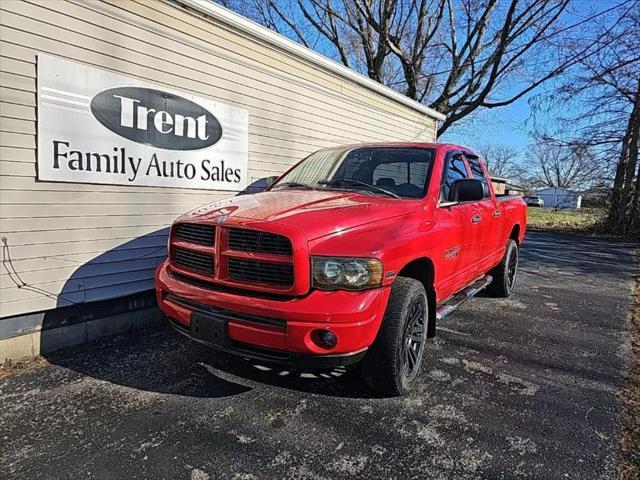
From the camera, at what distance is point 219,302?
2.64 metres

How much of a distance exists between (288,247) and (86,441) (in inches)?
63.5

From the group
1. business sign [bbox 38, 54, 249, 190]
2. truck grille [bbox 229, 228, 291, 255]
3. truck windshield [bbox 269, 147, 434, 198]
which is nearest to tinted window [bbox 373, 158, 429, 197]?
truck windshield [bbox 269, 147, 434, 198]

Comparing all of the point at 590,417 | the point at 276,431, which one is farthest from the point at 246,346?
the point at 590,417

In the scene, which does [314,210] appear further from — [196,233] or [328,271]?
[196,233]

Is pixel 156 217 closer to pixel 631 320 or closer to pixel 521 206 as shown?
pixel 521 206

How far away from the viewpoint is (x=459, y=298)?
13.7 feet

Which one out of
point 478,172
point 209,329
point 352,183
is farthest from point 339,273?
point 478,172

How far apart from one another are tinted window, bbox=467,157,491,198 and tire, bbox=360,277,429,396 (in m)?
2.23

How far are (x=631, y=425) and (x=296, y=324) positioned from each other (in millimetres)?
2274

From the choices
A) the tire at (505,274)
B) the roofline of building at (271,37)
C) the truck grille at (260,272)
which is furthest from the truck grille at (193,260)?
the tire at (505,274)

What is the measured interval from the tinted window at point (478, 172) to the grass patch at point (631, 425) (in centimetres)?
214

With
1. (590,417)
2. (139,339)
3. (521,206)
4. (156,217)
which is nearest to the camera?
(590,417)

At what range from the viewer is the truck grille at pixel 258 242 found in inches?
99.2

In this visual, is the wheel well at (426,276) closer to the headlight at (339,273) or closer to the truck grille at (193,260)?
the headlight at (339,273)
